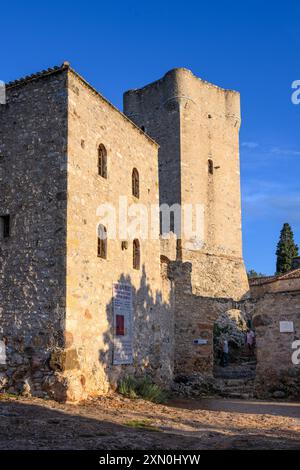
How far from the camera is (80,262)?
1302 cm

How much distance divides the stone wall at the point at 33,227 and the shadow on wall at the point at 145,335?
193 centimetres

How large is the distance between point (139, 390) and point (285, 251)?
29.6 metres

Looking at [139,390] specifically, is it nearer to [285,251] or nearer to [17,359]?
[17,359]

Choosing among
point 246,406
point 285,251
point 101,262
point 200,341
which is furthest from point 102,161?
point 285,251

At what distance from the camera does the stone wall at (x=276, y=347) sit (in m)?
15.8

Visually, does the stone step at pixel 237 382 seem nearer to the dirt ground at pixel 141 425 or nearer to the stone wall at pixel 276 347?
the stone wall at pixel 276 347

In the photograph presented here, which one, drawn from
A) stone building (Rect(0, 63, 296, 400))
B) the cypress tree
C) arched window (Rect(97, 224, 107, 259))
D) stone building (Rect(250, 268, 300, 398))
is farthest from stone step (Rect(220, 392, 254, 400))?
the cypress tree

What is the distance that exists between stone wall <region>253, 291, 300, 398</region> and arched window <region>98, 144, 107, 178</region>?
→ 6.42 meters

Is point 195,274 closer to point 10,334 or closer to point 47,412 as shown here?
point 10,334

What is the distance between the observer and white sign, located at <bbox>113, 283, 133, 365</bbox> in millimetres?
14336

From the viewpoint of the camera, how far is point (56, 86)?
1328 centimetres

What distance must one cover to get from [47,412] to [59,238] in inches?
160

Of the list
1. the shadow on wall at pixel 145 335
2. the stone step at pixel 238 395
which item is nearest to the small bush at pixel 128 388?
the shadow on wall at pixel 145 335

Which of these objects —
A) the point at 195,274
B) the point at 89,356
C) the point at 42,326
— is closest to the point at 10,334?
the point at 42,326
